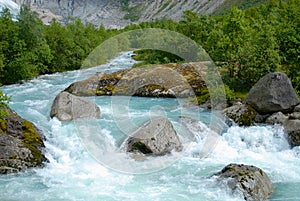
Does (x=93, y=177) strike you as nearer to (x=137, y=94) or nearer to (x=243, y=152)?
(x=243, y=152)

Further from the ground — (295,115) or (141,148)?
(295,115)

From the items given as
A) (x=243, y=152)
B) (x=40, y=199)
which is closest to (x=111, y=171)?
(x=40, y=199)

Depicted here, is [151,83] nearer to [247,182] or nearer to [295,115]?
[295,115]

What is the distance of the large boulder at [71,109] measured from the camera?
2209cm

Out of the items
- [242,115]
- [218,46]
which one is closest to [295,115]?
[242,115]

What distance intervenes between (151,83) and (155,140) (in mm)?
14730

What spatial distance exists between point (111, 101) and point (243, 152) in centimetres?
1315

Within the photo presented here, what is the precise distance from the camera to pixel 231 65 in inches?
1138

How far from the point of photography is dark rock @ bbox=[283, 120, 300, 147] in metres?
19.1

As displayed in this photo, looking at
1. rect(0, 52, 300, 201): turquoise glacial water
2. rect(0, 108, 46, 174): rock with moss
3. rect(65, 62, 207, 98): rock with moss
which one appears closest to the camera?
rect(0, 52, 300, 201): turquoise glacial water

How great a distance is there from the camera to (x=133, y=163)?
1645 centimetres

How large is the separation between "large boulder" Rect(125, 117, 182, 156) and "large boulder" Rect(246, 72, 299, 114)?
23.2 feet

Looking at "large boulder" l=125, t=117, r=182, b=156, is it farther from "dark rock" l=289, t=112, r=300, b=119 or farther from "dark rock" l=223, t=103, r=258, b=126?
"dark rock" l=289, t=112, r=300, b=119

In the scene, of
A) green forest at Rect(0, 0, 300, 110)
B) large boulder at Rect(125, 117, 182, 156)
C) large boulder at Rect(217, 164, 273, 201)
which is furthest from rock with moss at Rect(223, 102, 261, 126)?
large boulder at Rect(217, 164, 273, 201)
